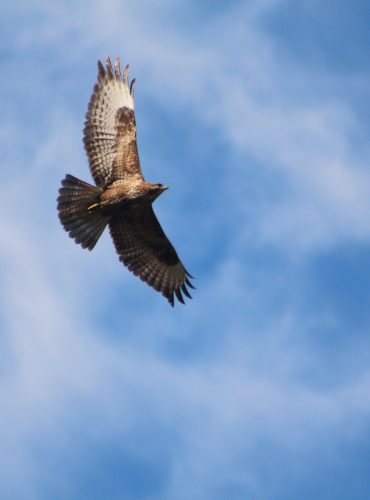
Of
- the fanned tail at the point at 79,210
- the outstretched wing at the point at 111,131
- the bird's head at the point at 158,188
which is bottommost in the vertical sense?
the fanned tail at the point at 79,210

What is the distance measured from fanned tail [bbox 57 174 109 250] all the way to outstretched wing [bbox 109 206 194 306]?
500mm

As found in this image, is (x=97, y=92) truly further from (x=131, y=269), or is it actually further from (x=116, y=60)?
(x=131, y=269)

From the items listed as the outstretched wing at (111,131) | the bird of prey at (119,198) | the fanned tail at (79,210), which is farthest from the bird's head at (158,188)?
the fanned tail at (79,210)

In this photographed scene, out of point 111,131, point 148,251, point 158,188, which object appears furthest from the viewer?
point 148,251

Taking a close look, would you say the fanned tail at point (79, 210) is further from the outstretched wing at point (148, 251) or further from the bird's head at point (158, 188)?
the bird's head at point (158, 188)

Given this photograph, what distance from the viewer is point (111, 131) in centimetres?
1677

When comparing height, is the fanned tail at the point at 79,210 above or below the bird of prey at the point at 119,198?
below

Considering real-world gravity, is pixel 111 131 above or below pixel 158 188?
above

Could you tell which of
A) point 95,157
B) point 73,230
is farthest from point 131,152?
point 73,230

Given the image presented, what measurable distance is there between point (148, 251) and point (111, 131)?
2.11m

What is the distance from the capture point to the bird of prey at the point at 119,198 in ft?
53.1

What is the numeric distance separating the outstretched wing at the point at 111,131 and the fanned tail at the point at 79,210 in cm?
35

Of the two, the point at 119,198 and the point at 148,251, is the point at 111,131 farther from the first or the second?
the point at 148,251

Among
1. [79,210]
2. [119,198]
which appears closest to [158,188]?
[119,198]
